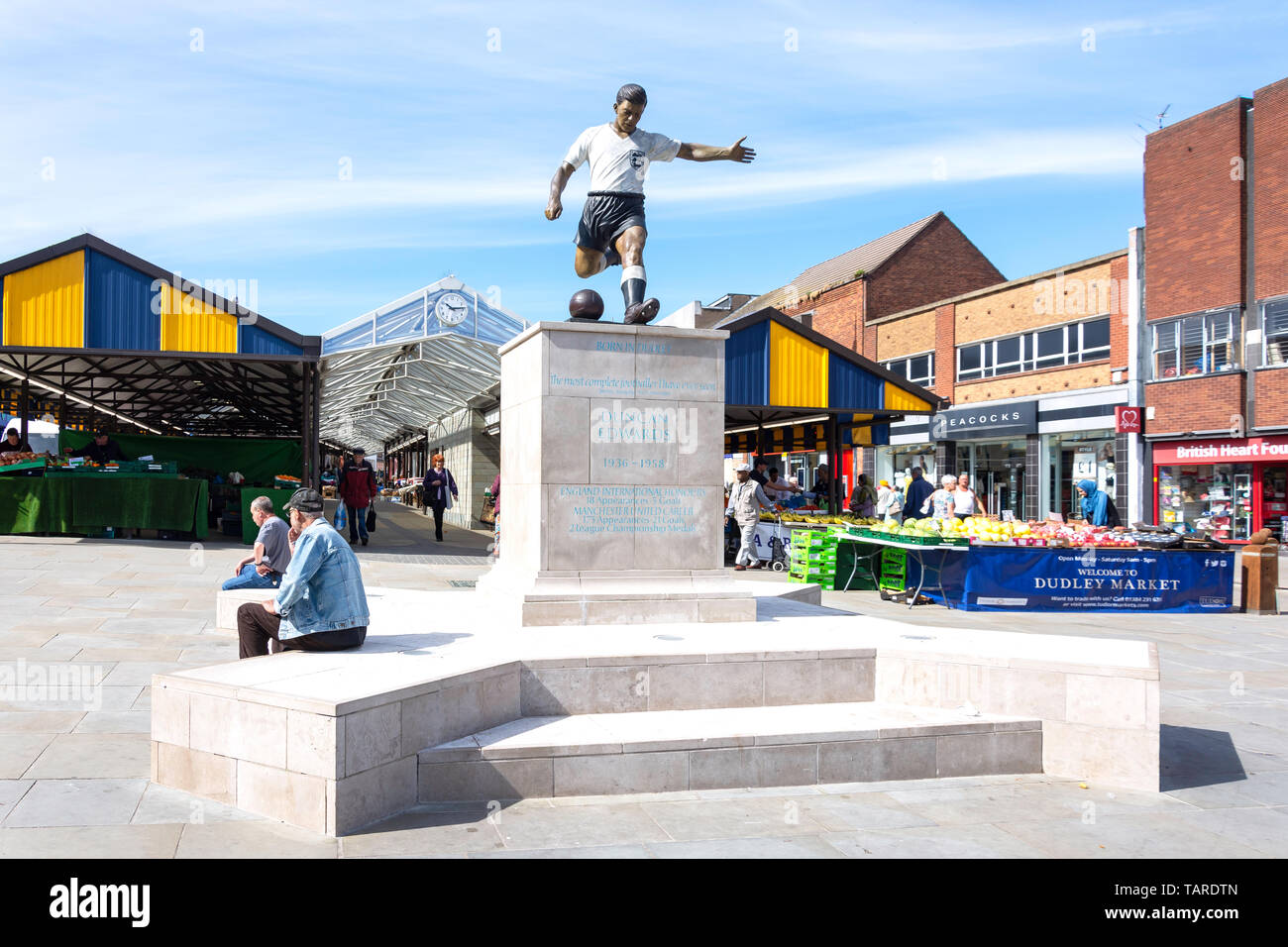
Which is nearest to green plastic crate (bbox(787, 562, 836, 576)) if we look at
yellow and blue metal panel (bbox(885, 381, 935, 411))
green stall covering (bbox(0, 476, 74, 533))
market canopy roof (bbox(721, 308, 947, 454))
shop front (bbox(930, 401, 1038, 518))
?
market canopy roof (bbox(721, 308, 947, 454))

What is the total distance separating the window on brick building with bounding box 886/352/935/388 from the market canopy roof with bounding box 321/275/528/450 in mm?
18676

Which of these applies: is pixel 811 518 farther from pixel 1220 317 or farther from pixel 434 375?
pixel 1220 317

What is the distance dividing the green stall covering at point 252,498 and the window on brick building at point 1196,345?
24057 mm

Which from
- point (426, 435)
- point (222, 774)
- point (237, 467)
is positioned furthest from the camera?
point (426, 435)

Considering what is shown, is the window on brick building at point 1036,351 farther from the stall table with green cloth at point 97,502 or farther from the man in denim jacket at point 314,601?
the man in denim jacket at point 314,601

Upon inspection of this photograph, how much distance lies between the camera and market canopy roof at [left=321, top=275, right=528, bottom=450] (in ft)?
63.5

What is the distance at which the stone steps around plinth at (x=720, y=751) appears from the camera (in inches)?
200

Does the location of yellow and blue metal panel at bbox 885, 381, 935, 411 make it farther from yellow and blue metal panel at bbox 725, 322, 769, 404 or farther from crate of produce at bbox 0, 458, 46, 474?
crate of produce at bbox 0, 458, 46, 474

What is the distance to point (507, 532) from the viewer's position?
8.23 meters

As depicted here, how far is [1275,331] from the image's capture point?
25.1 metres

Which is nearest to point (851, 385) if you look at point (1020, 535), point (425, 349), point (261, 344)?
point (1020, 535)
